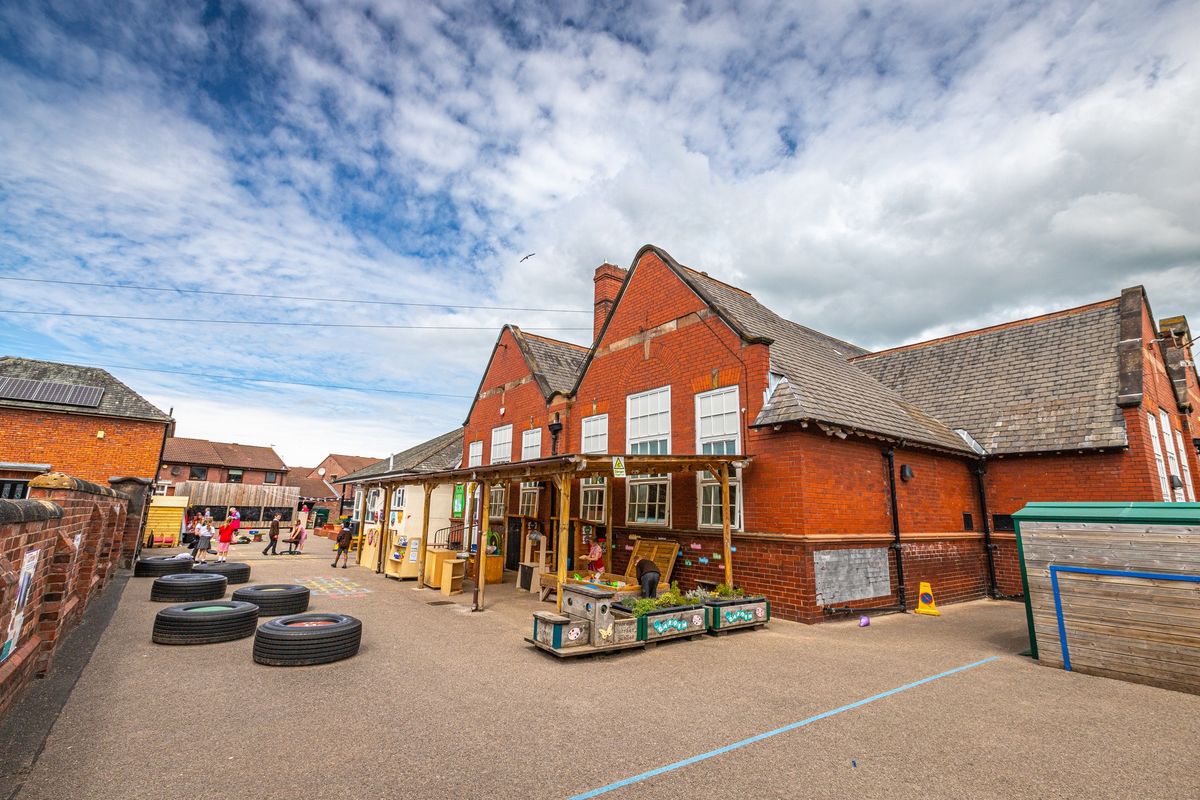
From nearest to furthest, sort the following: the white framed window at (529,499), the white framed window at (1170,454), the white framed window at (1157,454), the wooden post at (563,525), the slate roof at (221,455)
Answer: the wooden post at (563,525) < the white framed window at (1157,454) < the white framed window at (1170,454) < the white framed window at (529,499) < the slate roof at (221,455)

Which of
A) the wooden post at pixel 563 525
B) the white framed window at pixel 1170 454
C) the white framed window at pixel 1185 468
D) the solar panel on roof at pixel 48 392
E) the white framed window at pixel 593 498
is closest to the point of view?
the wooden post at pixel 563 525

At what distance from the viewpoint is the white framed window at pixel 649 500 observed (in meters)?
13.7

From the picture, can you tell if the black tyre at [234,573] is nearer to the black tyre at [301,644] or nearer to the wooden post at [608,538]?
the black tyre at [301,644]

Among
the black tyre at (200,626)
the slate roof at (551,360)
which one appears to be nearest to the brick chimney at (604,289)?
the slate roof at (551,360)

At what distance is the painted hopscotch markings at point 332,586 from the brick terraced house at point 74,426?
11356 millimetres

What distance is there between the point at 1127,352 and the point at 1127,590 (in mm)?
10434

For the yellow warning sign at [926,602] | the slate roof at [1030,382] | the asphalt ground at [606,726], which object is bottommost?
the asphalt ground at [606,726]

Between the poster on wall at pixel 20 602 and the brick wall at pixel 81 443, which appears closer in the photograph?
the poster on wall at pixel 20 602

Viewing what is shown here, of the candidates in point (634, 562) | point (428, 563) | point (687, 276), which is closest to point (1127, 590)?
point (634, 562)

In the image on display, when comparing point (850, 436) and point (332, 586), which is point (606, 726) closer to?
point (850, 436)

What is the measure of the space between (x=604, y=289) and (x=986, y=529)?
13.7m

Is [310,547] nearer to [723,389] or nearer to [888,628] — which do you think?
[723,389]

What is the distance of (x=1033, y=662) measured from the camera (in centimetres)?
777

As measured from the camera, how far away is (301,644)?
709 centimetres
